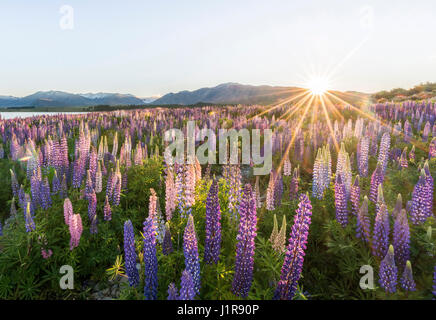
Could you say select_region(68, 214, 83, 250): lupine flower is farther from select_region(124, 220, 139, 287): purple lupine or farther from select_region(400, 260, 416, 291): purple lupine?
select_region(400, 260, 416, 291): purple lupine

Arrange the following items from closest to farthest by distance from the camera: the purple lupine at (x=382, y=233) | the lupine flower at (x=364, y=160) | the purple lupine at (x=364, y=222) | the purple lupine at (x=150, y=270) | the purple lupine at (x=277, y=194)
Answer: the purple lupine at (x=150, y=270)
the purple lupine at (x=382, y=233)
the purple lupine at (x=364, y=222)
the purple lupine at (x=277, y=194)
the lupine flower at (x=364, y=160)

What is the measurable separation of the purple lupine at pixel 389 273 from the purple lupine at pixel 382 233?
0.54m

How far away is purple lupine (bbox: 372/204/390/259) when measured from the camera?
125 inches

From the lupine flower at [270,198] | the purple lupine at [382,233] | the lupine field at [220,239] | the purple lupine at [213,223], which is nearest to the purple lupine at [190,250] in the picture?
the lupine field at [220,239]

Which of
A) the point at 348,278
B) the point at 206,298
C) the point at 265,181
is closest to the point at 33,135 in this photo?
the point at 265,181

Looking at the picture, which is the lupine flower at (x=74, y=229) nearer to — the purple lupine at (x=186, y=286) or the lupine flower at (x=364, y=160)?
the purple lupine at (x=186, y=286)

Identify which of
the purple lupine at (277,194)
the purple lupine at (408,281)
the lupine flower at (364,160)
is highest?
the lupine flower at (364,160)

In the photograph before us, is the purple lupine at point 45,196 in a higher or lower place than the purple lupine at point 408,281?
higher

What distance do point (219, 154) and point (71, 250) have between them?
263 inches

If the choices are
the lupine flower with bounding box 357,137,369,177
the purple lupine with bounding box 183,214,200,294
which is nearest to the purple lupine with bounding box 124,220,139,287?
the purple lupine with bounding box 183,214,200,294

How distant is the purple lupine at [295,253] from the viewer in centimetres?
242

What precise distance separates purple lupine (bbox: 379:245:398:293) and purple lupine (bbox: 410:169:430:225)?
5.22 ft

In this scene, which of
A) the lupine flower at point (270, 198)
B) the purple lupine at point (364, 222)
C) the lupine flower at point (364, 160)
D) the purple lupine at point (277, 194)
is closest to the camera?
the purple lupine at point (364, 222)
